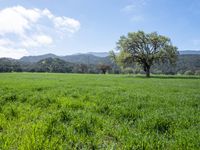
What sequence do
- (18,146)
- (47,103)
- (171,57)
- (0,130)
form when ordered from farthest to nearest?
1. (171,57)
2. (47,103)
3. (0,130)
4. (18,146)

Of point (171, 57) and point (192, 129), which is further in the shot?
point (171, 57)

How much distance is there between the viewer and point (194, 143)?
5859 mm

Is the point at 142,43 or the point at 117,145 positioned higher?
the point at 142,43

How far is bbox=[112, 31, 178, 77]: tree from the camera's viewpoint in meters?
60.5

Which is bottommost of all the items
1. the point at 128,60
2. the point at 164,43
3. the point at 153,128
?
the point at 153,128

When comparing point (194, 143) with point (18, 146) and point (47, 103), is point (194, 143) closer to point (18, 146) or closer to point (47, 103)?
point (18, 146)

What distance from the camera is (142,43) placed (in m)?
62.8

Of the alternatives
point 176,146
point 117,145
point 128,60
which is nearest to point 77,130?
point 117,145

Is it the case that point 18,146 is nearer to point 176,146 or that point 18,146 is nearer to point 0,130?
point 0,130

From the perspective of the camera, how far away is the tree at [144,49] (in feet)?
198

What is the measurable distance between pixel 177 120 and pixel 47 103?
7.03 meters

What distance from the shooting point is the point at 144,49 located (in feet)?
207

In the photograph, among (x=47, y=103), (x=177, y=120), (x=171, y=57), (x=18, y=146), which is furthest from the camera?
(x=171, y=57)

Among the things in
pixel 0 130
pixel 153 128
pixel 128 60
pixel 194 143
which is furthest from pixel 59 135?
pixel 128 60
